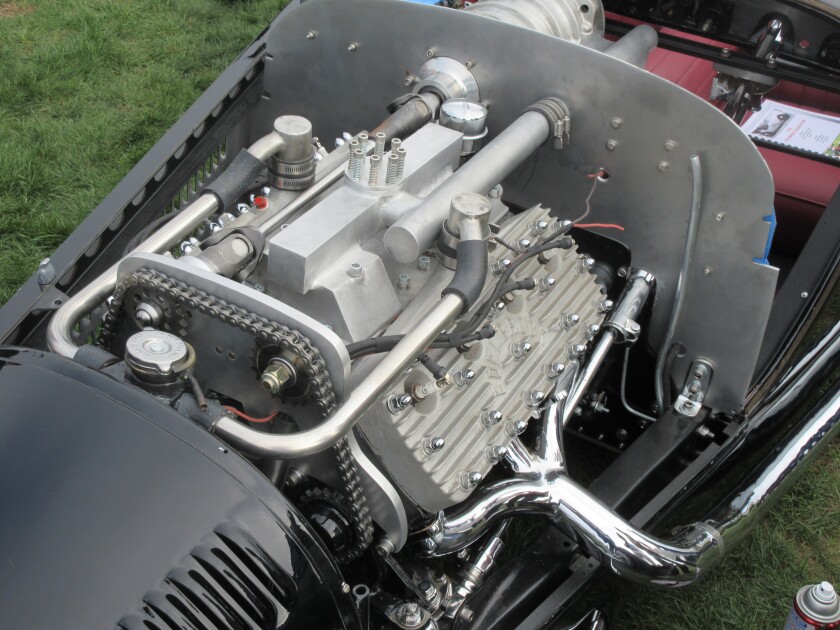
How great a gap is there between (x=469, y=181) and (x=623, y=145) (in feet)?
1.51

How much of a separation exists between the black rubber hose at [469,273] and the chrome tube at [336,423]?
0.06 metres

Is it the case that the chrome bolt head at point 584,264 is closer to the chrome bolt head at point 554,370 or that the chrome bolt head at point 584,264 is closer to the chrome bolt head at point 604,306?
the chrome bolt head at point 604,306

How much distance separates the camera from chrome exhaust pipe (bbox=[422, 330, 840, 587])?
180 cm

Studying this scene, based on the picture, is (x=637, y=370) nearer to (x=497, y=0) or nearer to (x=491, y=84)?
(x=491, y=84)

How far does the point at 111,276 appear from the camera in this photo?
169 cm

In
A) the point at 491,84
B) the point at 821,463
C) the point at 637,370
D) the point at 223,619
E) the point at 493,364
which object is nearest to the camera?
the point at 223,619

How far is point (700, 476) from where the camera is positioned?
2133 mm

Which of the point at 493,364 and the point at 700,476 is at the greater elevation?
the point at 493,364

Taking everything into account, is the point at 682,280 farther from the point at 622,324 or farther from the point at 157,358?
the point at 157,358

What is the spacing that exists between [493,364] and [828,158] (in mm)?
1921

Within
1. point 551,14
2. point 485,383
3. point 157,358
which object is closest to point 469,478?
point 485,383

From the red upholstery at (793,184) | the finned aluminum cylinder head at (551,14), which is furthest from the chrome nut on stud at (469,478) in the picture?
the red upholstery at (793,184)

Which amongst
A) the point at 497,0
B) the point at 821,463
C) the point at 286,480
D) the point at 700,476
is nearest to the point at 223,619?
the point at 286,480

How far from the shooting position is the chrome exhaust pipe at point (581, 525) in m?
1.80
